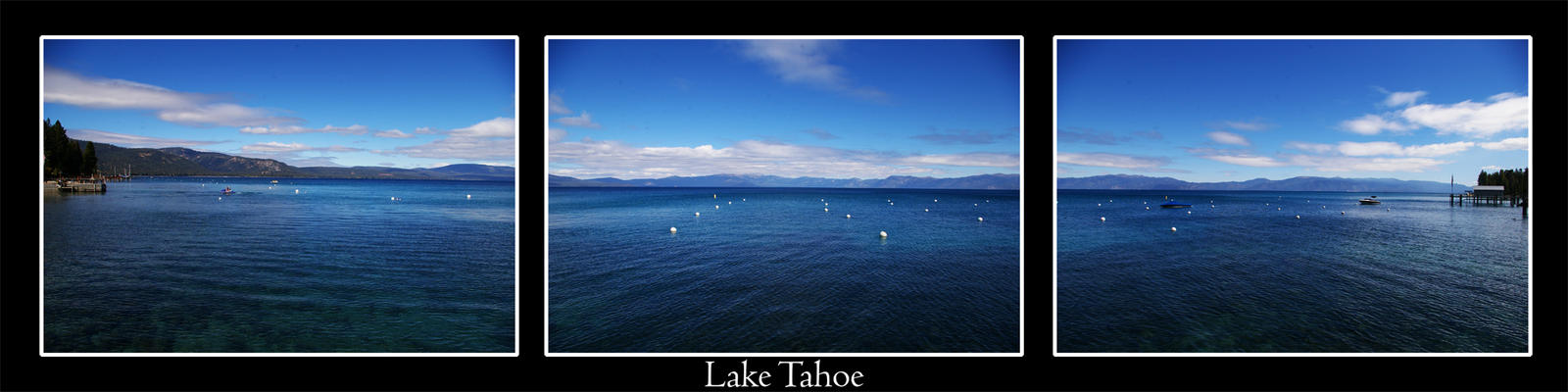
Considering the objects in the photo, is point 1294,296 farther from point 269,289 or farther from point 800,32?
point 269,289

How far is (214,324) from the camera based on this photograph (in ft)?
20.1

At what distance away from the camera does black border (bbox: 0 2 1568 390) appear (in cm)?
271

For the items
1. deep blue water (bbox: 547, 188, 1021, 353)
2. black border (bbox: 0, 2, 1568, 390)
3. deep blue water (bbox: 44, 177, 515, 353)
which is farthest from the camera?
deep blue water (bbox: 547, 188, 1021, 353)

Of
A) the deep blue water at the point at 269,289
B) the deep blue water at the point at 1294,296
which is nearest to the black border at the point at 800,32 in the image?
the deep blue water at the point at 269,289

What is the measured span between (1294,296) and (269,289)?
1792 cm

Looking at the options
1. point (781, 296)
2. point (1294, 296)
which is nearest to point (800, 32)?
point (781, 296)

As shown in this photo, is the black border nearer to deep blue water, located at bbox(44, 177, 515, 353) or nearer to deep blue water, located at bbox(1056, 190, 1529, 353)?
deep blue water, located at bbox(44, 177, 515, 353)

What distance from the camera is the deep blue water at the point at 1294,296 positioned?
6.36 metres

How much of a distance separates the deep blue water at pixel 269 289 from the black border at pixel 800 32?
1.60 metres

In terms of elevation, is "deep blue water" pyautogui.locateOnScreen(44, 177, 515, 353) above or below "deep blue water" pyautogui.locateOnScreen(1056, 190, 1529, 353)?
above

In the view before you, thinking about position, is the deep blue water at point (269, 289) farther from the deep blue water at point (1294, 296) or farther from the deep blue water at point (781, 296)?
the deep blue water at point (1294, 296)

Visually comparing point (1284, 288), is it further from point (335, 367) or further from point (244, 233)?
point (244, 233)

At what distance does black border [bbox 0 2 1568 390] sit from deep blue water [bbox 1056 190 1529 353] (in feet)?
6.69

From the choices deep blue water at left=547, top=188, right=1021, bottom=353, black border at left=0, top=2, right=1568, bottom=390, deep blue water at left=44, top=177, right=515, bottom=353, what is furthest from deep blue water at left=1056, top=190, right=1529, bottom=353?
deep blue water at left=44, top=177, right=515, bottom=353
